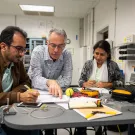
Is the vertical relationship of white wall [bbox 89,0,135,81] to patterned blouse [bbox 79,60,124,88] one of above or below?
above

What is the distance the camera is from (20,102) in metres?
0.97

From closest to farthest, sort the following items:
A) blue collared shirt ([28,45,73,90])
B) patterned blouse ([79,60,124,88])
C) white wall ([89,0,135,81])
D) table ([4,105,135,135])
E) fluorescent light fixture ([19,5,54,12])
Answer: table ([4,105,135,135]) < blue collared shirt ([28,45,73,90]) < patterned blouse ([79,60,124,88]) < white wall ([89,0,135,81]) < fluorescent light fixture ([19,5,54,12])

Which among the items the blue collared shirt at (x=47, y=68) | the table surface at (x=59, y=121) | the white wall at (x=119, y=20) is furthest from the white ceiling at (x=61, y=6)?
the table surface at (x=59, y=121)

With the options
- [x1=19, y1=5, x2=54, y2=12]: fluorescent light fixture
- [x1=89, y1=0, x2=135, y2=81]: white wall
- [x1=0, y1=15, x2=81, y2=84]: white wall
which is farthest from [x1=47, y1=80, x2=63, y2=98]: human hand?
[x1=0, y1=15, x2=81, y2=84]: white wall

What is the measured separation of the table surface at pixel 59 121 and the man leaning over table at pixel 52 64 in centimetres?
43

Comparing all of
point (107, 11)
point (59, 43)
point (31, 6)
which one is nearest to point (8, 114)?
point (59, 43)

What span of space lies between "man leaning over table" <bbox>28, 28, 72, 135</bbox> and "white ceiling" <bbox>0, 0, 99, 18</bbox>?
305cm

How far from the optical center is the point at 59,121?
70cm

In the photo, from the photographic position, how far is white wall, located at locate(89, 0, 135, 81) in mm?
2637

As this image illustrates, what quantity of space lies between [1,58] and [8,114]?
1.88 ft

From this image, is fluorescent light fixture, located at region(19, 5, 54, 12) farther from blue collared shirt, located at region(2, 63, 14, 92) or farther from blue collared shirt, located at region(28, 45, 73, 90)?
blue collared shirt, located at region(2, 63, 14, 92)

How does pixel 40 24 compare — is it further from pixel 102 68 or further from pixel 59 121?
pixel 59 121

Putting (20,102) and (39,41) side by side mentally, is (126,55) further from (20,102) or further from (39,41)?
(39,41)

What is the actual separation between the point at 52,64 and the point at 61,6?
346 cm
